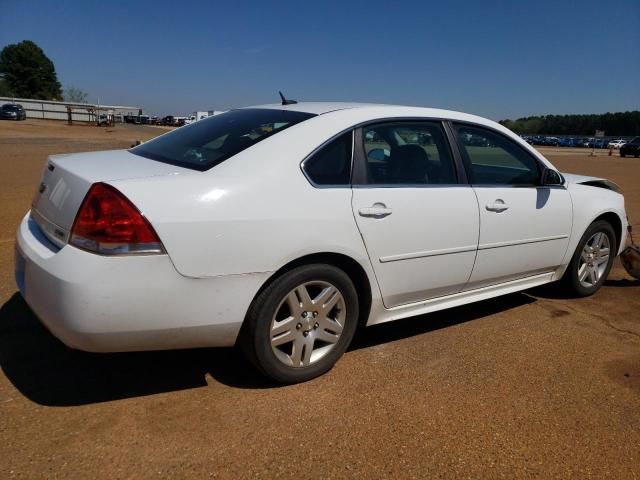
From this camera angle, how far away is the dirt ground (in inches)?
91.0

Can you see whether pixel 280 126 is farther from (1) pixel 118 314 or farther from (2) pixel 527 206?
(2) pixel 527 206

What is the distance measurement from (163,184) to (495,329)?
264 cm

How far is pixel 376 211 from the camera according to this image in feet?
9.86

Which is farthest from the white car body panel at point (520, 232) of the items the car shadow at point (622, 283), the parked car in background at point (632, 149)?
the parked car in background at point (632, 149)

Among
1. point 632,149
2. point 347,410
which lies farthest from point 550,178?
point 632,149

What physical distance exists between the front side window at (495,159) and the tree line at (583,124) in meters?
114

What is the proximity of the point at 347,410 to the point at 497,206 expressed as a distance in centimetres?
176

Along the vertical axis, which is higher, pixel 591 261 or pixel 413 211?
pixel 413 211

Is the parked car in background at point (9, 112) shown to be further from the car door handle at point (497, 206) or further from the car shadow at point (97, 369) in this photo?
the car door handle at point (497, 206)

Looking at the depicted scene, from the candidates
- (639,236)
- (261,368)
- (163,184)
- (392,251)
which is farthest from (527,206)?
(639,236)

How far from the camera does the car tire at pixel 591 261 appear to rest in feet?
14.6

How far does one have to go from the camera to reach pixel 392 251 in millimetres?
3102

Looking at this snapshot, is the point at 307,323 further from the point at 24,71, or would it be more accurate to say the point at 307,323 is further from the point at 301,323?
the point at 24,71

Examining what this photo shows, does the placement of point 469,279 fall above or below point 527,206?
below
